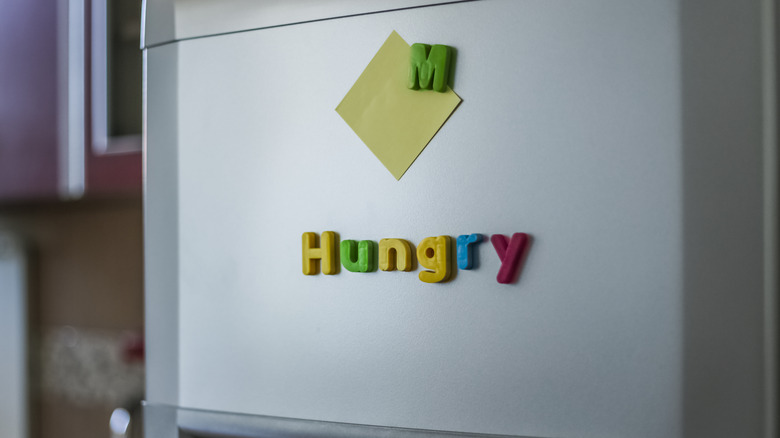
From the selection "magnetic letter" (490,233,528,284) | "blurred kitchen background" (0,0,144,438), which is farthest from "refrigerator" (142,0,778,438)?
"blurred kitchen background" (0,0,144,438)

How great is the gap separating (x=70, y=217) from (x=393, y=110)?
1.29 m

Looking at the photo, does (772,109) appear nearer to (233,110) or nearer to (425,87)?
(425,87)

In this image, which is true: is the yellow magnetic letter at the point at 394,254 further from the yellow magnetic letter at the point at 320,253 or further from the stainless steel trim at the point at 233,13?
the stainless steel trim at the point at 233,13

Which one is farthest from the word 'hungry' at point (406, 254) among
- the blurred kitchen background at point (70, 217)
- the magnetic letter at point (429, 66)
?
the blurred kitchen background at point (70, 217)

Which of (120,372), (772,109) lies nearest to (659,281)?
(772,109)

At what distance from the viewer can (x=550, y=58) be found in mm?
518

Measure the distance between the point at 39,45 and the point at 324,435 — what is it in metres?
0.90

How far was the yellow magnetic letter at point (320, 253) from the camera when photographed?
579mm

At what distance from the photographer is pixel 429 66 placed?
0.55m

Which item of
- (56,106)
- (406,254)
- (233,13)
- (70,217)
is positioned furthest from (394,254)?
(70,217)

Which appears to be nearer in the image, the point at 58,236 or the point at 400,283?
the point at 400,283

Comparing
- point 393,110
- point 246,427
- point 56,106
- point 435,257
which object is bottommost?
point 246,427

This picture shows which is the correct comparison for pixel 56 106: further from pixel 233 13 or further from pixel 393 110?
pixel 393 110

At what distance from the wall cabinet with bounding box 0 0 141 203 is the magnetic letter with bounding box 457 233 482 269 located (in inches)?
26.3
